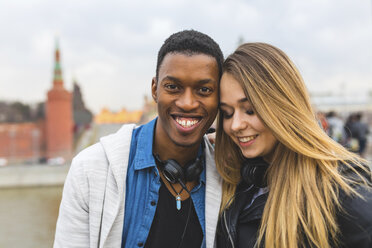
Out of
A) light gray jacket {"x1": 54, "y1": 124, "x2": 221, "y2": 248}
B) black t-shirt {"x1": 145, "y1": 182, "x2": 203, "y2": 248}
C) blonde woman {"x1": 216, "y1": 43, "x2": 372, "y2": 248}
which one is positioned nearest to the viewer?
blonde woman {"x1": 216, "y1": 43, "x2": 372, "y2": 248}

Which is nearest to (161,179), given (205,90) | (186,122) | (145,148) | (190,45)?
(145,148)

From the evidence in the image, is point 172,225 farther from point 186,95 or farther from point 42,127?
point 42,127

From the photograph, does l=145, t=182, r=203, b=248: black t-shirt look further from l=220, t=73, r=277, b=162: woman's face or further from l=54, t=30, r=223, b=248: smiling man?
l=220, t=73, r=277, b=162: woman's face

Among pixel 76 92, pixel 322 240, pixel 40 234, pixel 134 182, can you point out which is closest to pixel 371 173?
pixel 322 240

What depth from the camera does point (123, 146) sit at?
221 cm

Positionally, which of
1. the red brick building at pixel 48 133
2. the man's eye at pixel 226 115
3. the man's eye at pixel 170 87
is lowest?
the red brick building at pixel 48 133

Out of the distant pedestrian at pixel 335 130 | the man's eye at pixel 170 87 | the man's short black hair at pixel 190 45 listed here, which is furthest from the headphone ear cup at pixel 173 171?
the distant pedestrian at pixel 335 130

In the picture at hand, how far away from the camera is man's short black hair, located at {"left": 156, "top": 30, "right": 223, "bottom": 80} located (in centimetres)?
217

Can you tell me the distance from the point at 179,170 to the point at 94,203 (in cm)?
59

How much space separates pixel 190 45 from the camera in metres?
2.17

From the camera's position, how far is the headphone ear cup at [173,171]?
2.20m

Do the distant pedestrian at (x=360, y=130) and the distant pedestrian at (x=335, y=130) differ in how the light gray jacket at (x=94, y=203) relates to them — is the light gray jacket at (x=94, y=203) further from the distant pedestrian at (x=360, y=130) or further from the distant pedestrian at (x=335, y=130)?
the distant pedestrian at (x=360, y=130)

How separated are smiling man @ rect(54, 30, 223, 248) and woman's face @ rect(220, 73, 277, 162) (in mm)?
103

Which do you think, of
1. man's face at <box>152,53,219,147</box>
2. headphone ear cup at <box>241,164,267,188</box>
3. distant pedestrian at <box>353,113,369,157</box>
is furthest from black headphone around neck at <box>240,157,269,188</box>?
distant pedestrian at <box>353,113,369,157</box>
